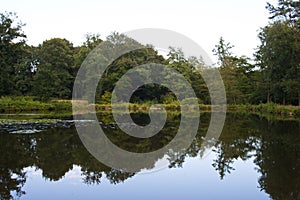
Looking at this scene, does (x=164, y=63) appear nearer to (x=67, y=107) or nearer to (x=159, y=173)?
(x=67, y=107)

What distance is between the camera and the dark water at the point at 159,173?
5.31 m

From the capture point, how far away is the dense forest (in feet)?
93.8

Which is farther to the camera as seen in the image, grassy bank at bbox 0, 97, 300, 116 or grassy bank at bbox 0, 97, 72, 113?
grassy bank at bbox 0, 97, 72, 113

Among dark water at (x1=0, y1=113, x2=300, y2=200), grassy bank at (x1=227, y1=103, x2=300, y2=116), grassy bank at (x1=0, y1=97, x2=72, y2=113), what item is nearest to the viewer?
dark water at (x1=0, y1=113, x2=300, y2=200)

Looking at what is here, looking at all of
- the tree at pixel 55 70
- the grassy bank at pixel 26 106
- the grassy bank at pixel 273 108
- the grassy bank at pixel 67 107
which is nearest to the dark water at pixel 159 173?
the grassy bank at pixel 273 108

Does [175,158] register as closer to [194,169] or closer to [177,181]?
[194,169]

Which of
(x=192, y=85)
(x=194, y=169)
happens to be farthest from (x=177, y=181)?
(x=192, y=85)

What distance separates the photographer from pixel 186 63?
155 ft

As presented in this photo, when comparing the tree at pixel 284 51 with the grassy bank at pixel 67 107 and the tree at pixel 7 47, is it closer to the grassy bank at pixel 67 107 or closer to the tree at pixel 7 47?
the grassy bank at pixel 67 107

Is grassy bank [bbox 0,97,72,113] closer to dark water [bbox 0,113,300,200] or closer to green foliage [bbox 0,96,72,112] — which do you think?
green foliage [bbox 0,96,72,112]

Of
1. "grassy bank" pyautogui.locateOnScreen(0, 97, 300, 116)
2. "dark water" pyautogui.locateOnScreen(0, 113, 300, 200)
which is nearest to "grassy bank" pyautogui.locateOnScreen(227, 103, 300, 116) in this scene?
"grassy bank" pyautogui.locateOnScreen(0, 97, 300, 116)

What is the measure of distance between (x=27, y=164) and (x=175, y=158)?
12.5 feet

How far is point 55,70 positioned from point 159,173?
1475 inches

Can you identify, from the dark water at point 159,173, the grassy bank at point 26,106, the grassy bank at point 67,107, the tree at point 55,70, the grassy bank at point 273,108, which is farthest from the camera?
the tree at point 55,70
